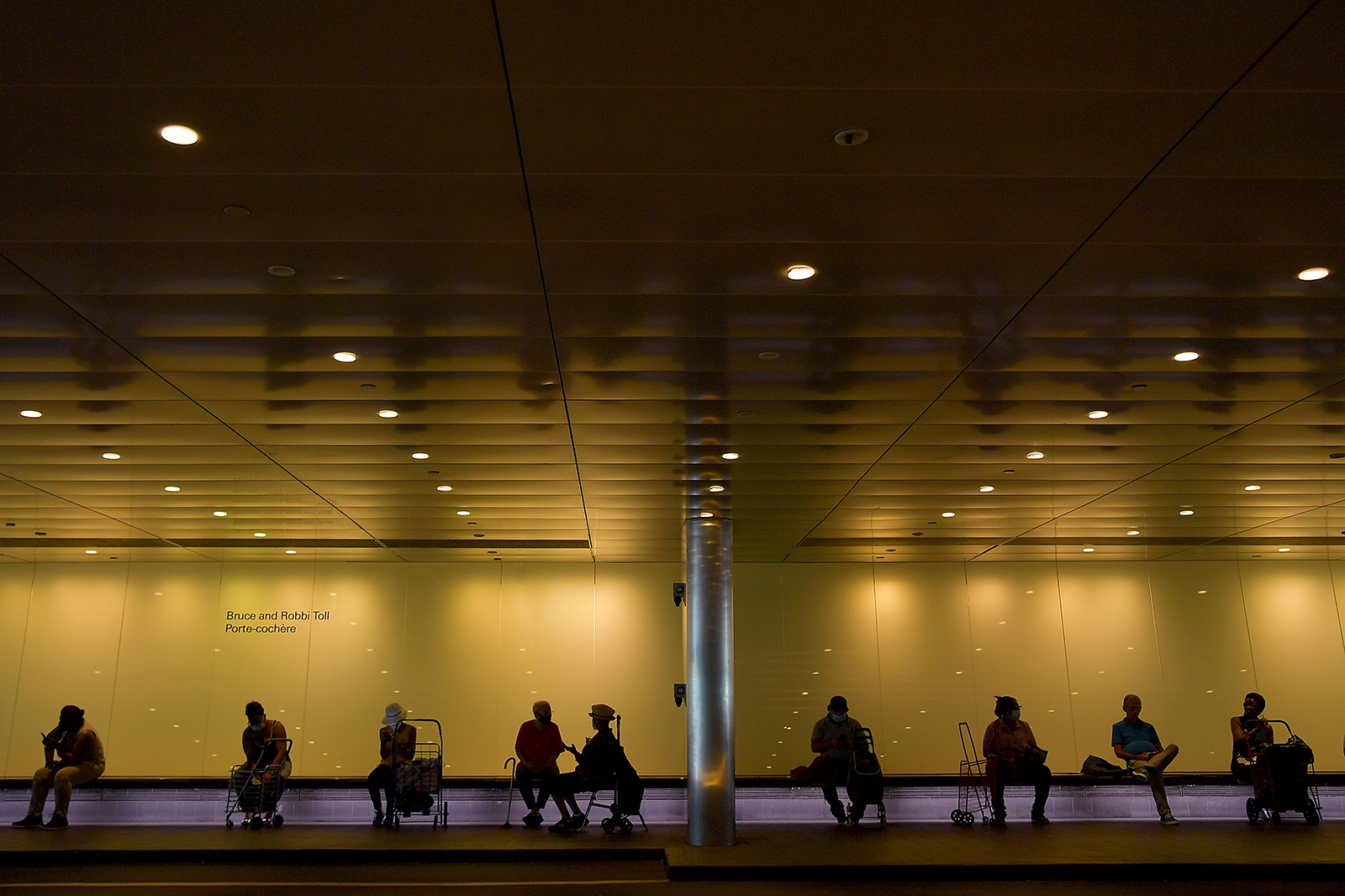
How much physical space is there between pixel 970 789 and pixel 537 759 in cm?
614

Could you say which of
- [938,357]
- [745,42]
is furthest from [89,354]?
[938,357]

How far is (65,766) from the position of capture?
12023 millimetres

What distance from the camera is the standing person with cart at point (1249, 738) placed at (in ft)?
38.4

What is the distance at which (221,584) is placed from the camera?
1509cm

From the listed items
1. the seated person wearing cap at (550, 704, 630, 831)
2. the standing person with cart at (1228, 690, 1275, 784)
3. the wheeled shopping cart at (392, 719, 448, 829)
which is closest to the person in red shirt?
the seated person wearing cap at (550, 704, 630, 831)

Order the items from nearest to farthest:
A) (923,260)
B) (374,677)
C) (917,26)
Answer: (917,26), (923,260), (374,677)

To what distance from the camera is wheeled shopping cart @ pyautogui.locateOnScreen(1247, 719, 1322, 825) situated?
11477 millimetres

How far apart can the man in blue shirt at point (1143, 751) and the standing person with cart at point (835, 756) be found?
10.6 ft

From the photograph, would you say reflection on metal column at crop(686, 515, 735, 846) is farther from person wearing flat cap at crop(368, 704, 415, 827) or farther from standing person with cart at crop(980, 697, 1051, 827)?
standing person with cart at crop(980, 697, 1051, 827)

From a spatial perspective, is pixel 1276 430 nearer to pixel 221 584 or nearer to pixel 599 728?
pixel 599 728

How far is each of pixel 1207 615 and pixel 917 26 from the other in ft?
46.7

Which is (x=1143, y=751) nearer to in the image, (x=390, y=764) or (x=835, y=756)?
(x=835, y=756)

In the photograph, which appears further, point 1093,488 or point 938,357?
point 1093,488

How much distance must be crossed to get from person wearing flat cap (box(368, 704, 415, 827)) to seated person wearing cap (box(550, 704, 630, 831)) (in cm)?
186
